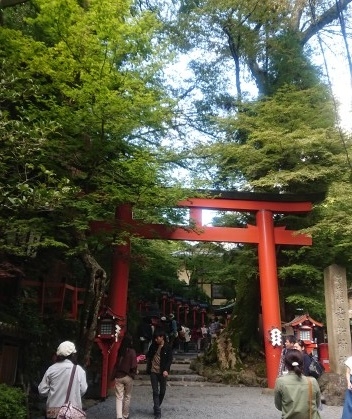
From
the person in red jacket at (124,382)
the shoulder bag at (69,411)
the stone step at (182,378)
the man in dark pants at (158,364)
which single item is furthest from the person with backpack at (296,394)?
the stone step at (182,378)

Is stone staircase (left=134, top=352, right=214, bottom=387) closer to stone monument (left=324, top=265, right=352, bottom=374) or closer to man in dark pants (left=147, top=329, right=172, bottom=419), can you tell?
stone monument (left=324, top=265, right=352, bottom=374)

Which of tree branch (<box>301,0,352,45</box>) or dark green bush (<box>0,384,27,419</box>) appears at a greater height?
tree branch (<box>301,0,352,45</box>)

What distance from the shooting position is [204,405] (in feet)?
30.1

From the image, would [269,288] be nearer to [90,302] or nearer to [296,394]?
[90,302]

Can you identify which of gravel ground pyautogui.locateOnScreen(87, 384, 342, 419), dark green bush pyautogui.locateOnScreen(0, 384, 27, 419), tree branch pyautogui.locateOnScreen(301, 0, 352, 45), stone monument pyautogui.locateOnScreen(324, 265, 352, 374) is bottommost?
gravel ground pyautogui.locateOnScreen(87, 384, 342, 419)

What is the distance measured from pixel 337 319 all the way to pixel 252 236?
3.25 metres

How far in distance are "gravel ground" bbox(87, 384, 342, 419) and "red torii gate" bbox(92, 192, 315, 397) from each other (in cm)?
115

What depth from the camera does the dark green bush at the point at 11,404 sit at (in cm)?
565

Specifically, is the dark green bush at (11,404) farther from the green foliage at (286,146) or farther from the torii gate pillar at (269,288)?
the green foliage at (286,146)

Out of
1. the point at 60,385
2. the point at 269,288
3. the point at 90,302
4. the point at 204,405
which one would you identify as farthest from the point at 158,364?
the point at 269,288

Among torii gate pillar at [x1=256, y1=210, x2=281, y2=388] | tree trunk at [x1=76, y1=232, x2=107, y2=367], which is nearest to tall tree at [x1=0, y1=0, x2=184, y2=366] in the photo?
tree trunk at [x1=76, y1=232, x2=107, y2=367]

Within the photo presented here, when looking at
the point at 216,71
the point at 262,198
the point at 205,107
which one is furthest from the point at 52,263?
the point at 216,71

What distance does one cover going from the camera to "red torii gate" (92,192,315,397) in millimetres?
11062

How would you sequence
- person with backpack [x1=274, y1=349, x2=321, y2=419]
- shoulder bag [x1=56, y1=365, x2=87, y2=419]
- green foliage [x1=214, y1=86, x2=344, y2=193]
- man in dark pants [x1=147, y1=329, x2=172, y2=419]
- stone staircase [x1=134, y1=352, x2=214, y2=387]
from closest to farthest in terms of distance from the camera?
person with backpack [x1=274, y1=349, x2=321, y2=419] → shoulder bag [x1=56, y1=365, x2=87, y2=419] → man in dark pants [x1=147, y1=329, x2=172, y2=419] → stone staircase [x1=134, y1=352, x2=214, y2=387] → green foliage [x1=214, y1=86, x2=344, y2=193]
